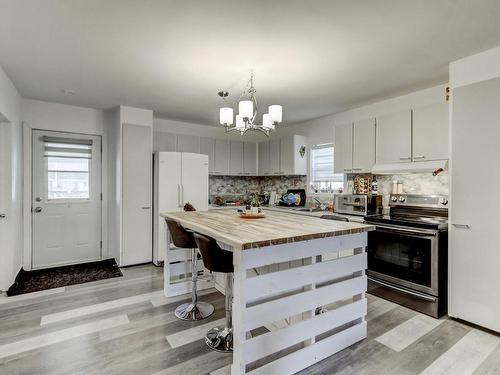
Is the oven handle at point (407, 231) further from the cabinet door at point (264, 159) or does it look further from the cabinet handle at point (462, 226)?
the cabinet door at point (264, 159)

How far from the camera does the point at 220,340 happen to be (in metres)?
2.18

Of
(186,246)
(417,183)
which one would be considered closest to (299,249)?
(186,246)

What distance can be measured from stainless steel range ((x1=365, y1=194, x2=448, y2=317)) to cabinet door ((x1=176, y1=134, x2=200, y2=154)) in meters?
3.33

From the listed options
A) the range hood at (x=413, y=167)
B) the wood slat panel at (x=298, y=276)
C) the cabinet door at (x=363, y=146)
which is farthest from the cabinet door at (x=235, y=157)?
the wood slat panel at (x=298, y=276)

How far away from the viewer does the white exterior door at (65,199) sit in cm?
408

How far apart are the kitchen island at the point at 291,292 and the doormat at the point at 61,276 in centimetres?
235

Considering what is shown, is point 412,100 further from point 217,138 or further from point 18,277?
point 18,277

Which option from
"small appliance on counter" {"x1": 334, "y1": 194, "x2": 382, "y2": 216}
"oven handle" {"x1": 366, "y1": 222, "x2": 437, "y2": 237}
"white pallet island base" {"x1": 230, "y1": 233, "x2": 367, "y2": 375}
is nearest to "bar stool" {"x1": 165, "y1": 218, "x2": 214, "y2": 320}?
"white pallet island base" {"x1": 230, "y1": 233, "x2": 367, "y2": 375}

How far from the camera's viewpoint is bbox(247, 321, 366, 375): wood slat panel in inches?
69.4

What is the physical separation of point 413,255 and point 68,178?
4893 millimetres

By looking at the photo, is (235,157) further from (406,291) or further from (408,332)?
(408,332)

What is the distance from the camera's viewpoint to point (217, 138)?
5.54m

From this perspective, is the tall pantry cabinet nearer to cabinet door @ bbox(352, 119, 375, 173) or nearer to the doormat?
the doormat

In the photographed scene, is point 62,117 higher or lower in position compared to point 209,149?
higher
